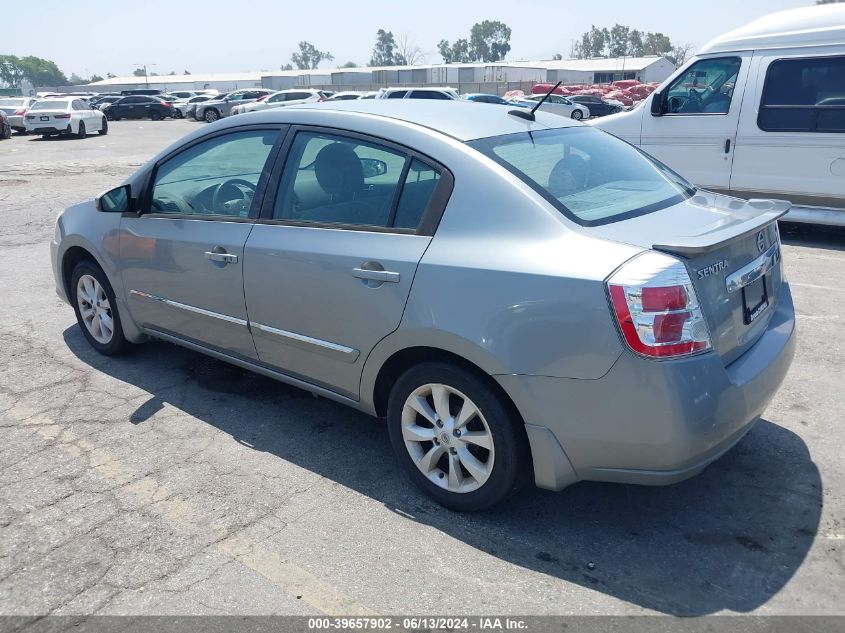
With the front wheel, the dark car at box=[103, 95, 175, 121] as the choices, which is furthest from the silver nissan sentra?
the dark car at box=[103, 95, 175, 121]

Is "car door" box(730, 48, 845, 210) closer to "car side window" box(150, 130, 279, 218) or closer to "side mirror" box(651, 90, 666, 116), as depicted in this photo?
"side mirror" box(651, 90, 666, 116)

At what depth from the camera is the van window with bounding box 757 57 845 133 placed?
25.5ft

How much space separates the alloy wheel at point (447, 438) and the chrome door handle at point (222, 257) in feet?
4.30

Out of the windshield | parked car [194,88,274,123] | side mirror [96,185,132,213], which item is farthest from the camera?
parked car [194,88,274,123]

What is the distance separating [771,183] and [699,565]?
651 centimetres

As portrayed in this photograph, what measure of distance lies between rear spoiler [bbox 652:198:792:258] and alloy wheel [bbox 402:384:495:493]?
1.03 meters

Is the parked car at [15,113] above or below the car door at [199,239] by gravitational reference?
above

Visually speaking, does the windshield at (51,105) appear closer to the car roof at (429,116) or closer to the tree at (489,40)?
the car roof at (429,116)

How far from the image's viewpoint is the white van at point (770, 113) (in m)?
7.84

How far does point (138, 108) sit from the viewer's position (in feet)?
141

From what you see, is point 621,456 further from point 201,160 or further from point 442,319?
point 201,160

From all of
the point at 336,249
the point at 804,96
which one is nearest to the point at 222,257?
the point at 336,249

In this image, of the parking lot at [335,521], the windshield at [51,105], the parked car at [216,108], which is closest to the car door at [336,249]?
the parking lot at [335,521]

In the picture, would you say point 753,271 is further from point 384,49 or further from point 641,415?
point 384,49
